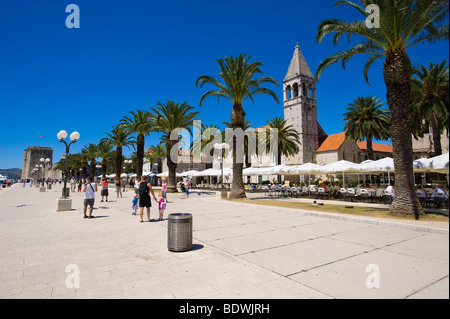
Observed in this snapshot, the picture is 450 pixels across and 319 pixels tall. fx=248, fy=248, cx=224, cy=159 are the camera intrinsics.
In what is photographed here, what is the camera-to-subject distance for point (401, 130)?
10023mm

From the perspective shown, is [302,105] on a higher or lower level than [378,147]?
higher

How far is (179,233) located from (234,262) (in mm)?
1531

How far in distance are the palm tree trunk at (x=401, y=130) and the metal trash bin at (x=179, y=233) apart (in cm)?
849

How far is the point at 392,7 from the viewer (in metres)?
8.58

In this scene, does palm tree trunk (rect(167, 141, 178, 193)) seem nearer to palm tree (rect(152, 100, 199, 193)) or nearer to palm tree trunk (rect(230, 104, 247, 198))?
palm tree (rect(152, 100, 199, 193))

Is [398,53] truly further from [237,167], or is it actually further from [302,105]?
[302,105]

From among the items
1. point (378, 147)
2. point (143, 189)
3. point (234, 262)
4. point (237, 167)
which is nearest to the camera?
point (234, 262)

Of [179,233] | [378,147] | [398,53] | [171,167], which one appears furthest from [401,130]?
[378,147]

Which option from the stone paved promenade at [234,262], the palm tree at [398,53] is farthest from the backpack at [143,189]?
the palm tree at [398,53]

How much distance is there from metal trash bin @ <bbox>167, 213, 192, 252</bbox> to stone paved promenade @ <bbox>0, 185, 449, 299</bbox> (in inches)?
7.7

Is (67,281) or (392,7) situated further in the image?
(392,7)
